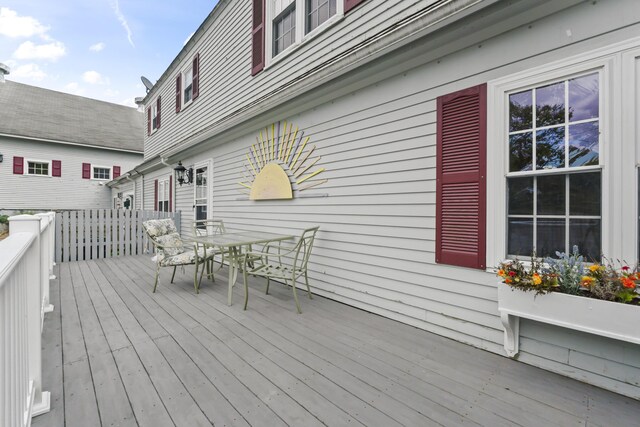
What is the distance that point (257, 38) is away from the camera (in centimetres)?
539

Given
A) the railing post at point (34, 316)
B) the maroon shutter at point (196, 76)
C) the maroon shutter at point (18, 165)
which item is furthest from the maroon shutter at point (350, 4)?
the maroon shutter at point (18, 165)

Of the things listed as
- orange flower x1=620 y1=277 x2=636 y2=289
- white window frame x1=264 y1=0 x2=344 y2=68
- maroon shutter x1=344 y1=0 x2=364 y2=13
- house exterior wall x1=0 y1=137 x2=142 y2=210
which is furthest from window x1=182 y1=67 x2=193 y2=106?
house exterior wall x1=0 y1=137 x2=142 y2=210

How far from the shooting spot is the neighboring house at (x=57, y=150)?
13.6 m

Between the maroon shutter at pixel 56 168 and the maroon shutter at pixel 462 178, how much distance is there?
732 inches

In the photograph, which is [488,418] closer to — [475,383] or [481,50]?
[475,383]

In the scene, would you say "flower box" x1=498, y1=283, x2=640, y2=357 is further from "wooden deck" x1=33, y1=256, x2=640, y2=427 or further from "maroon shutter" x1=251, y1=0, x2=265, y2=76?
"maroon shutter" x1=251, y1=0, x2=265, y2=76

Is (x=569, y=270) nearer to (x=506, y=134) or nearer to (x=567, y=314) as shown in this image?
(x=567, y=314)

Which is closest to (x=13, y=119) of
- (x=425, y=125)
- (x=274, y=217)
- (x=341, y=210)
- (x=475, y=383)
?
(x=274, y=217)

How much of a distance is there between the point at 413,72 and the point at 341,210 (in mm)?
1703

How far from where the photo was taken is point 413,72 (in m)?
2.95

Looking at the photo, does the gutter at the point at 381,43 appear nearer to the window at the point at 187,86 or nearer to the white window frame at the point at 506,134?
the white window frame at the point at 506,134

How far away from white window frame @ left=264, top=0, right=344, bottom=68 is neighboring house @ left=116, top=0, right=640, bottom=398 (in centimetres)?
3

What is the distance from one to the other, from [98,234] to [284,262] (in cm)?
528

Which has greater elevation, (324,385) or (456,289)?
(456,289)
